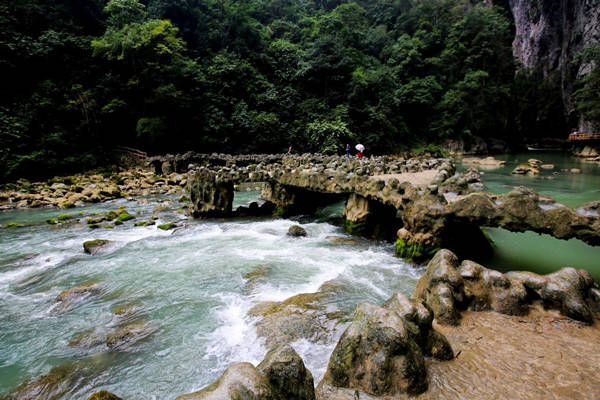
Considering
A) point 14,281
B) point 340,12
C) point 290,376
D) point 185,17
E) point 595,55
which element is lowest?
point 14,281

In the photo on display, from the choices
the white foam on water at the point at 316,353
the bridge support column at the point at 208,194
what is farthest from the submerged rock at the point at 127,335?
the bridge support column at the point at 208,194

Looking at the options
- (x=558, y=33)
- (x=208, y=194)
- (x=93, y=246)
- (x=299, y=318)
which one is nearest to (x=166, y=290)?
(x=299, y=318)

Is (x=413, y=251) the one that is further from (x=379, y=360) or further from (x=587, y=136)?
(x=587, y=136)

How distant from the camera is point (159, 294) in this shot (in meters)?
A: 5.72

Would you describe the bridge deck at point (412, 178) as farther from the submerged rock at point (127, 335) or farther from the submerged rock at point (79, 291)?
the submerged rock at point (79, 291)

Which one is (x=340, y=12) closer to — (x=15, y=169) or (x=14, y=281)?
(x=15, y=169)

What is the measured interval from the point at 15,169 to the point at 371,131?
88.0 feet

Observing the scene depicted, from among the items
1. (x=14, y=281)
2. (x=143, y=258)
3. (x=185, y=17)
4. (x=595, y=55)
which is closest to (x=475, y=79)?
(x=595, y=55)

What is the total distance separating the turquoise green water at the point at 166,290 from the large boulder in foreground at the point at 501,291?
1.45 m

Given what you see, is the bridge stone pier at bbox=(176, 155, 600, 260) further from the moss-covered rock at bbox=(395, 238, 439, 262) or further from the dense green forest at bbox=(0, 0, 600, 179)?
the dense green forest at bbox=(0, 0, 600, 179)

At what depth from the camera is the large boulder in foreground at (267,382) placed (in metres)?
1.94

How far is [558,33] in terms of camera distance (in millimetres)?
37781

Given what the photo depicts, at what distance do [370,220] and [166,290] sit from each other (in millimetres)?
5608

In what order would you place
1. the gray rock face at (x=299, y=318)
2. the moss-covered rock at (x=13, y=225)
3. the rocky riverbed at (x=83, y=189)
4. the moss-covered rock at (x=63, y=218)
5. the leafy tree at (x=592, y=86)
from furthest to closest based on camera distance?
the leafy tree at (x=592, y=86) → the rocky riverbed at (x=83, y=189) → the moss-covered rock at (x=63, y=218) → the moss-covered rock at (x=13, y=225) → the gray rock face at (x=299, y=318)
